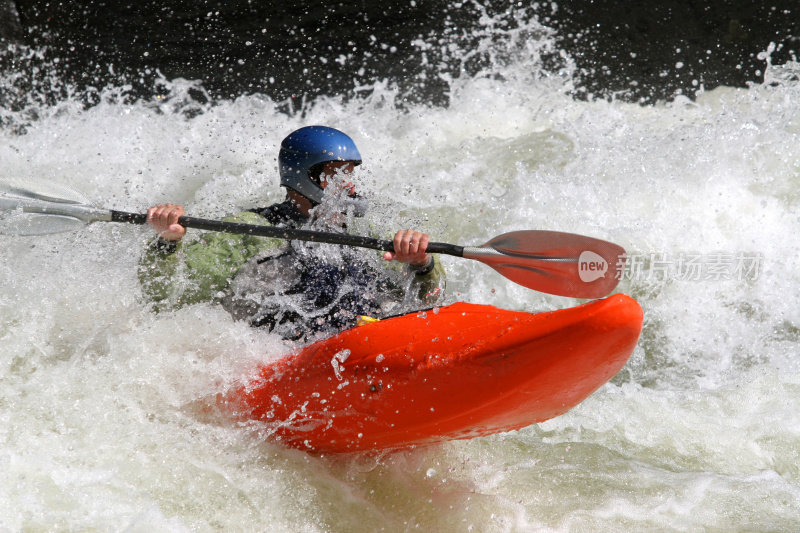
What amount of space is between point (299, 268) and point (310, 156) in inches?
17.3

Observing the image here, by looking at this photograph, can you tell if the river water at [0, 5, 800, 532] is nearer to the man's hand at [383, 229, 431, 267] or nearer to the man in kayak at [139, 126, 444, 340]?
the man in kayak at [139, 126, 444, 340]

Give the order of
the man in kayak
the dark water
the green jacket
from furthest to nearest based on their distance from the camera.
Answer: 1. the dark water
2. the green jacket
3. the man in kayak

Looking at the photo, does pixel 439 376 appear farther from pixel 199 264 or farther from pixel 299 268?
pixel 199 264

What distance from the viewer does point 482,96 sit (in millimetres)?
5809

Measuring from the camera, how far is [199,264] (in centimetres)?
266

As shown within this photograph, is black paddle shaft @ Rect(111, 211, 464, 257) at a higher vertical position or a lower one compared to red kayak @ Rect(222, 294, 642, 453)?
higher

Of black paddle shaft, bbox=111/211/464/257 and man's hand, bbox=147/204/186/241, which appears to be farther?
→ man's hand, bbox=147/204/186/241

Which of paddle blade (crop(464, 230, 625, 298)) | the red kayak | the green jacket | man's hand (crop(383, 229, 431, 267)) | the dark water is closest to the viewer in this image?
the red kayak

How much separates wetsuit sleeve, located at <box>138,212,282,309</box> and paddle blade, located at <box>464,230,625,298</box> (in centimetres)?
83

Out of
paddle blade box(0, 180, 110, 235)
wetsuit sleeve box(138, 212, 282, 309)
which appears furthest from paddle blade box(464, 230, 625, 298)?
paddle blade box(0, 180, 110, 235)

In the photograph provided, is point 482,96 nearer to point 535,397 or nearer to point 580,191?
point 580,191

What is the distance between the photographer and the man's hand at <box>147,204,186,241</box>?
2.51m

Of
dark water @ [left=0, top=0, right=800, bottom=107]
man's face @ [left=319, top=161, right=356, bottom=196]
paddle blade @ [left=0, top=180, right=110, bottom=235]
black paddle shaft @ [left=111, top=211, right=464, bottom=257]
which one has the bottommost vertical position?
paddle blade @ [left=0, top=180, right=110, bottom=235]

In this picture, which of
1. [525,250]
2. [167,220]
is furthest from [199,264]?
[525,250]
